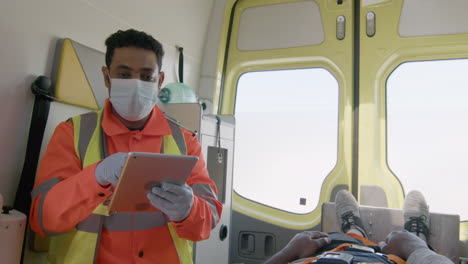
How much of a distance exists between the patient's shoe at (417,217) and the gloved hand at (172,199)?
4.96ft

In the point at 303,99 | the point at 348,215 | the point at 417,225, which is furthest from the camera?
the point at 303,99

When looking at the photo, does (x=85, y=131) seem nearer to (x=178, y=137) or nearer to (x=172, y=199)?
(x=178, y=137)

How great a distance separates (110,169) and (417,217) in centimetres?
184

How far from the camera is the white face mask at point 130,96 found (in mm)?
1348

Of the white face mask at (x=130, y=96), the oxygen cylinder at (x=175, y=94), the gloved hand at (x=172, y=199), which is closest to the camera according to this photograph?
the gloved hand at (x=172, y=199)

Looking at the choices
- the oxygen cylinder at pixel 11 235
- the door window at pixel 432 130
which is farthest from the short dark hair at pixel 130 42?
the door window at pixel 432 130

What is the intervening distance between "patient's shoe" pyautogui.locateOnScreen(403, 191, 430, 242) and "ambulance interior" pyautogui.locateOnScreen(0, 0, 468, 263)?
2.8 inches

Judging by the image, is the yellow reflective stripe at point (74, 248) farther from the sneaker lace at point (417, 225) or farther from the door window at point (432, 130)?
the door window at point (432, 130)

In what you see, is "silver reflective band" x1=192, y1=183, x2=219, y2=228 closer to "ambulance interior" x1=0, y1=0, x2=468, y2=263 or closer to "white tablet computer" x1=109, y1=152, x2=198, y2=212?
"white tablet computer" x1=109, y1=152, x2=198, y2=212

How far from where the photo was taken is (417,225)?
2.04 meters

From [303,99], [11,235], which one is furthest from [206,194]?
[303,99]

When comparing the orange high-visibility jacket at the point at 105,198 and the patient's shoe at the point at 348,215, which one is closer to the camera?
the orange high-visibility jacket at the point at 105,198

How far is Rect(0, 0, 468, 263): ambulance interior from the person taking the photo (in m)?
2.05

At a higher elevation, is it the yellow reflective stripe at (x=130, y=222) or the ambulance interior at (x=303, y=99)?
the ambulance interior at (x=303, y=99)
